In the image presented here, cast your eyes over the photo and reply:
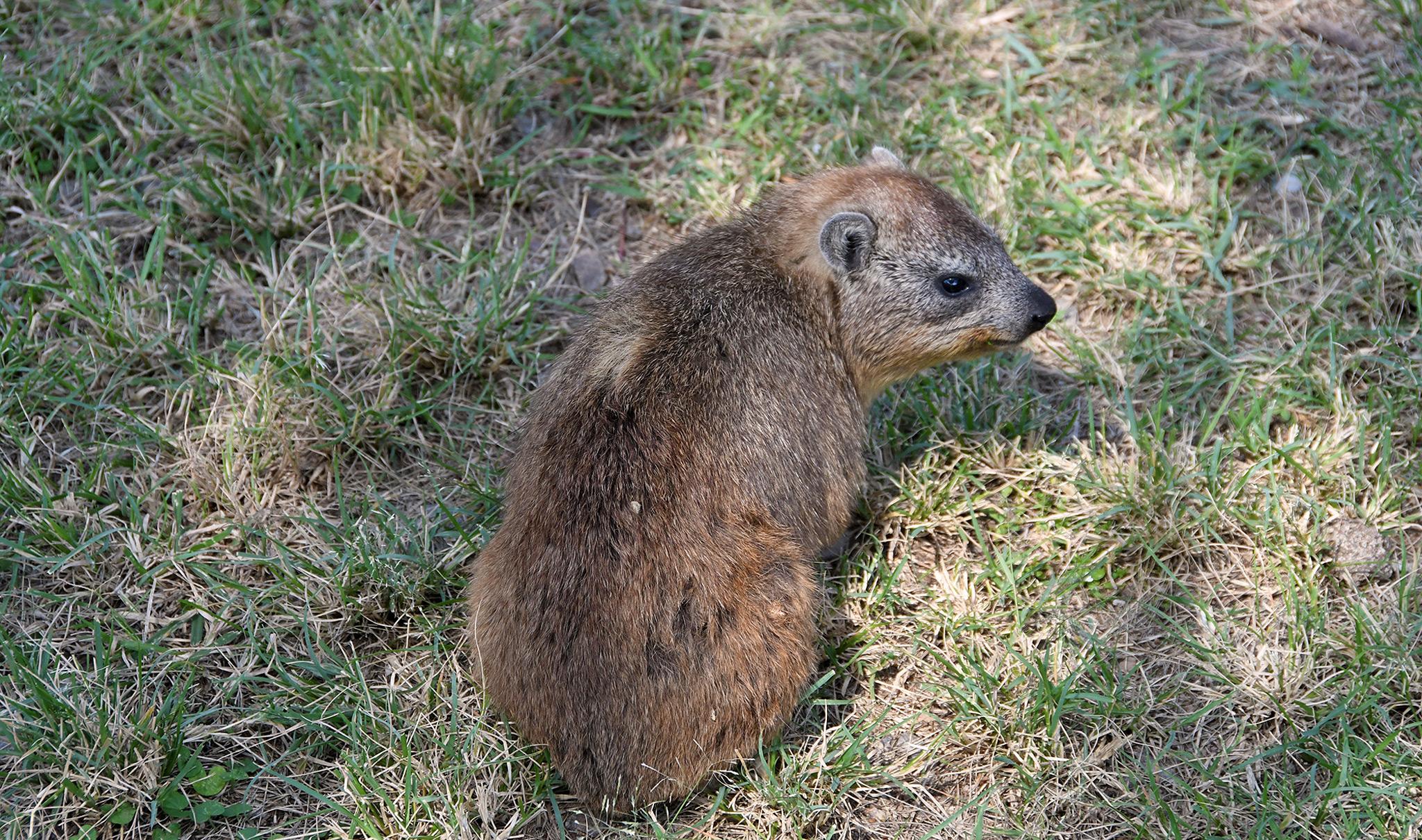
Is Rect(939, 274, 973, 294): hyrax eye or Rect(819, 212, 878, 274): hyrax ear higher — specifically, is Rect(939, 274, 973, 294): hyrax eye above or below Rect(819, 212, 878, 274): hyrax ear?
below

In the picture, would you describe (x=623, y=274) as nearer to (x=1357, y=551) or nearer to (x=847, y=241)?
(x=847, y=241)

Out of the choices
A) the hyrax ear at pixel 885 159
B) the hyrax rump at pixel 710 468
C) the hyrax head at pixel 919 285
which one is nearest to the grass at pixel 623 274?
the hyrax rump at pixel 710 468

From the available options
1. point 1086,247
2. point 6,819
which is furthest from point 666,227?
point 6,819

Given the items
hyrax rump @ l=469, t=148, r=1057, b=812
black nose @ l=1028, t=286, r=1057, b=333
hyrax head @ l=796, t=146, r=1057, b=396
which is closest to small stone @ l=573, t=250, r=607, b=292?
hyrax rump @ l=469, t=148, r=1057, b=812

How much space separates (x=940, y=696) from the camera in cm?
464

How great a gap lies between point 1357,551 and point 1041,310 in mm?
1687

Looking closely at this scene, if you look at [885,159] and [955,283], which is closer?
[955,283]

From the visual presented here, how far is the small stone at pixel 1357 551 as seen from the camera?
4.81 meters

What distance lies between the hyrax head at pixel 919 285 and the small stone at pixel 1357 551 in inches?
61.3

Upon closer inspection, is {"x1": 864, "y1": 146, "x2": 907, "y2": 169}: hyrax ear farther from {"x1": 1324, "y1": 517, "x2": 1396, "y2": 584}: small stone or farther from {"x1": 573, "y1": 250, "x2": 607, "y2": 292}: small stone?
{"x1": 1324, "y1": 517, "x2": 1396, "y2": 584}: small stone

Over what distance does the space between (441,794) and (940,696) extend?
77.9 inches

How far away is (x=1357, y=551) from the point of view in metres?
4.86

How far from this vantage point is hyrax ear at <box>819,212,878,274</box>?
4730mm

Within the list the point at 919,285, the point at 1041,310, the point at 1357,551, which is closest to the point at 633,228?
the point at 919,285
